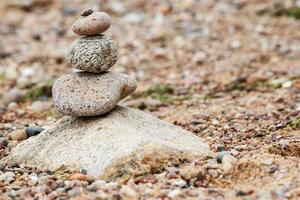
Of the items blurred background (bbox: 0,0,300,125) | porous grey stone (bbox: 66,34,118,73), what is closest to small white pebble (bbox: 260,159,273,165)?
porous grey stone (bbox: 66,34,118,73)

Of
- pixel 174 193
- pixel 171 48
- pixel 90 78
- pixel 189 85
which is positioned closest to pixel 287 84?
pixel 189 85

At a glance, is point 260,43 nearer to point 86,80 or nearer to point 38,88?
point 38,88

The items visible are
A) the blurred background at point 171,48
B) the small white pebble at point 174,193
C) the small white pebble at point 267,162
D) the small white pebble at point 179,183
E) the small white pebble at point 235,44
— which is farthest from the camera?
the small white pebble at point 235,44

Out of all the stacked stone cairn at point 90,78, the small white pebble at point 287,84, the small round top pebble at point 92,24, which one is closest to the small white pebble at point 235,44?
the small white pebble at point 287,84

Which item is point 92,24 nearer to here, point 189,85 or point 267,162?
point 267,162

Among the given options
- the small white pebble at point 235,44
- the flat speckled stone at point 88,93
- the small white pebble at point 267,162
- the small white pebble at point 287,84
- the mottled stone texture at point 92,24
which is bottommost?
the small white pebble at point 287,84

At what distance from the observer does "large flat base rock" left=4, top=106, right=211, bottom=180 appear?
5.92 metres

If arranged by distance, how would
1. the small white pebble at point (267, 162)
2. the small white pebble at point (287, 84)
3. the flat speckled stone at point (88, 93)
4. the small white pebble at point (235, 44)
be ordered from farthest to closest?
Answer: the small white pebble at point (235, 44), the small white pebble at point (287, 84), the flat speckled stone at point (88, 93), the small white pebble at point (267, 162)

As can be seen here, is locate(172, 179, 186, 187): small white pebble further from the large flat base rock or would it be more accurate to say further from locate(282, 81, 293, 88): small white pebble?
locate(282, 81, 293, 88): small white pebble

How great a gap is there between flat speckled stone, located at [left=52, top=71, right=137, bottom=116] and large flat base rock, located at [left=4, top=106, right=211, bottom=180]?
0.16 m

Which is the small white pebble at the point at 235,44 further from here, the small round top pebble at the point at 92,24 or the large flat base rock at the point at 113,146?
the small round top pebble at the point at 92,24

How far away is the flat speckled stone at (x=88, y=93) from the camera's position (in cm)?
650

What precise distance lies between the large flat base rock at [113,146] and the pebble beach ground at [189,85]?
0.44 feet

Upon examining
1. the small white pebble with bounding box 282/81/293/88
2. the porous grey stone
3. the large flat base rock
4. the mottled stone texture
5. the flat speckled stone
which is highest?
the mottled stone texture
